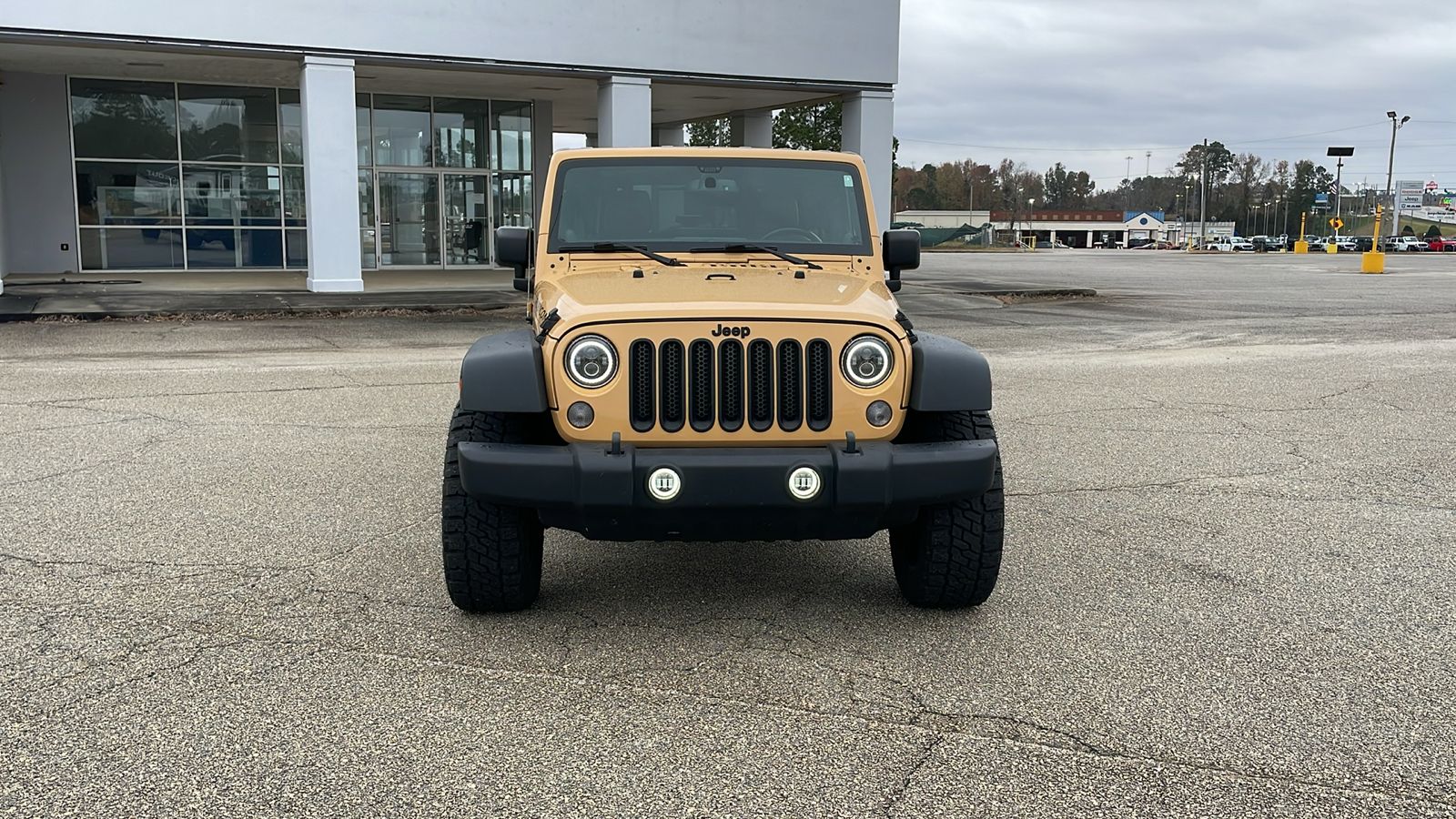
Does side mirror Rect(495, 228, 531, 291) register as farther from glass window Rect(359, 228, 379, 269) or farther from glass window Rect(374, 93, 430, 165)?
glass window Rect(359, 228, 379, 269)

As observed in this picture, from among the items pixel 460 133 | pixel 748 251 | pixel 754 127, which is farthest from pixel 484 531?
pixel 460 133

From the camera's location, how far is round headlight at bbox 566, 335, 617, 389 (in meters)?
4.01

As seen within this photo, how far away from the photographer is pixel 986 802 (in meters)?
3.07

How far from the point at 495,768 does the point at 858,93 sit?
772 inches

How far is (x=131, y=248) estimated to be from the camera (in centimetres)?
2453

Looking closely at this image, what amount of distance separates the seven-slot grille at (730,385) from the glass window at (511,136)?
79.0 ft

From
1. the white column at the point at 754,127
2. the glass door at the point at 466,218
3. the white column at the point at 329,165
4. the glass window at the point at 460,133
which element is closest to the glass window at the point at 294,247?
the glass door at the point at 466,218

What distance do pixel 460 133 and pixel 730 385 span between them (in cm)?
2403

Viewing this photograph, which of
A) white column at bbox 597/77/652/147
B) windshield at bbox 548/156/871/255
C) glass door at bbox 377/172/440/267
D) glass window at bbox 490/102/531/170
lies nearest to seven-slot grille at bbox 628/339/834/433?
windshield at bbox 548/156/871/255

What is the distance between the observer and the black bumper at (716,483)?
3.79 meters

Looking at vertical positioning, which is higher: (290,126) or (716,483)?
(290,126)

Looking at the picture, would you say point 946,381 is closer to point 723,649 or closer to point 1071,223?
point 723,649

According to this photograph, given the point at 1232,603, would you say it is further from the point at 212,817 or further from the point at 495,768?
the point at 212,817

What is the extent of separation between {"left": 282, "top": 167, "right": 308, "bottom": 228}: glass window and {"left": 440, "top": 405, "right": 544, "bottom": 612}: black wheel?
75.8 feet
